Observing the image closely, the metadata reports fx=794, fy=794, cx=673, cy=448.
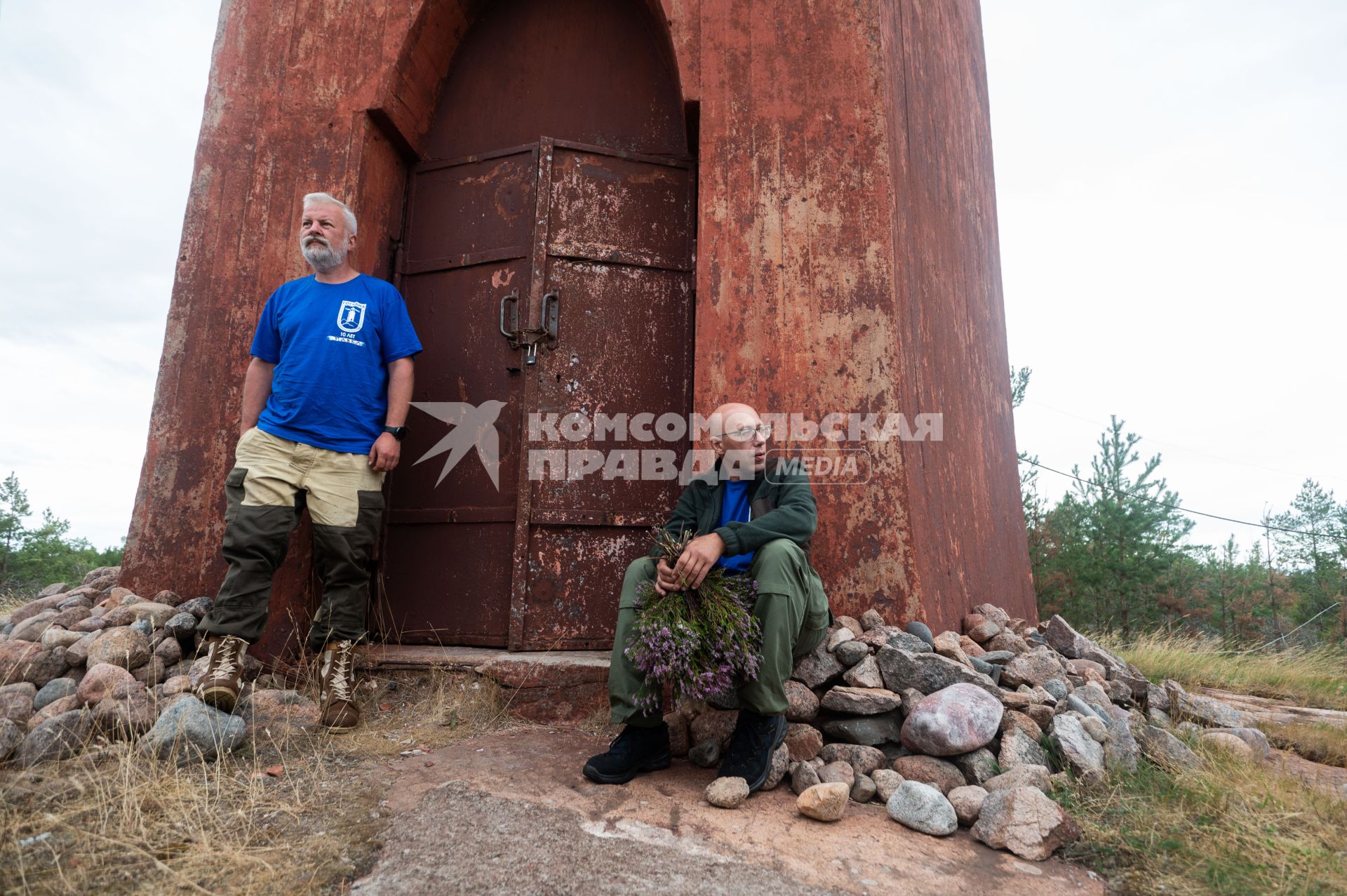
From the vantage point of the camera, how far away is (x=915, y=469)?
328 cm

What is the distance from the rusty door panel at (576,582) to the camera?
3.61 meters

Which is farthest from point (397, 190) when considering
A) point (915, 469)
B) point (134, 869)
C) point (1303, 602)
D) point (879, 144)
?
point (1303, 602)

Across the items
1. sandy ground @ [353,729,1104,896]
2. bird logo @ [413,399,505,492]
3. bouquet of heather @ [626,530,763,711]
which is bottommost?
sandy ground @ [353,729,1104,896]

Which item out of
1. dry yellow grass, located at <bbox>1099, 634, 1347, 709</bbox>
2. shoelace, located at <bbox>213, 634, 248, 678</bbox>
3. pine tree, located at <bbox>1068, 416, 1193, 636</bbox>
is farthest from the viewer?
pine tree, located at <bbox>1068, 416, 1193, 636</bbox>

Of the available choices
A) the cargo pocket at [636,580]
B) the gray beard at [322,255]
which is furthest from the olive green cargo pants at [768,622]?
the gray beard at [322,255]

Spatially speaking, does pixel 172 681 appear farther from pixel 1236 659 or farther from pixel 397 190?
pixel 1236 659

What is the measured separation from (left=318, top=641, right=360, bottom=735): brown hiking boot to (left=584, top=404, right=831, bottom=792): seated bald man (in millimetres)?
996

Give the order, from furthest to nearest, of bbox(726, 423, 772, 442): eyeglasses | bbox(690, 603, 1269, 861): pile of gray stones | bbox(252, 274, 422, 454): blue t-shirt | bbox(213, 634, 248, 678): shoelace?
bbox(252, 274, 422, 454): blue t-shirt < bbox(726, 423, 772, 442): eyeglasses < bbox(213, 634, 248, 678): shoelace < bbox(690, 603, 1269, 861): pile of gray stones

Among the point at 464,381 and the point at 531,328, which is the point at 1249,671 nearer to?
the point at 531,328

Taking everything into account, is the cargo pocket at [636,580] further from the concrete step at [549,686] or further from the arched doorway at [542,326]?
the arched doorway at [542,326]

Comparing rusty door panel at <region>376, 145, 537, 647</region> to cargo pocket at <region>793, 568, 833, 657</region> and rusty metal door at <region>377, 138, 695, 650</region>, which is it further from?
cargo pocket at <region>793, 568, 833, 657</region>

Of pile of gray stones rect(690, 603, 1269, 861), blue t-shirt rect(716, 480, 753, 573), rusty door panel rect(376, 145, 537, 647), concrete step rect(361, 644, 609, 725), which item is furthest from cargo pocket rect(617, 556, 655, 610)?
rusty door panel rect(376, 145, 537, 647)

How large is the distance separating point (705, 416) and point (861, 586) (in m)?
0.93

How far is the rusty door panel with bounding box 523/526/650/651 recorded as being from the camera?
11.8 ft
